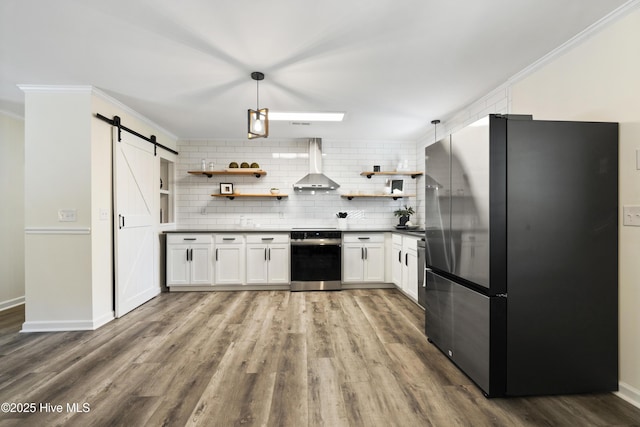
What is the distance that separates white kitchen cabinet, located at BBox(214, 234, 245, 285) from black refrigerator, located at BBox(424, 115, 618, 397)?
11.0 feet

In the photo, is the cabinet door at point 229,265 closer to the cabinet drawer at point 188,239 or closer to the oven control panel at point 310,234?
the cabinet drawer at point 188,239

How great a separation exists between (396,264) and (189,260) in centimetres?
307

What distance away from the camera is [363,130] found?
4523 mm

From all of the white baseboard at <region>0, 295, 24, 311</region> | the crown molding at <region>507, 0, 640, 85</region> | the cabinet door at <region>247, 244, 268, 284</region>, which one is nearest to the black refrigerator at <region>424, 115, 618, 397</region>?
the crown molding at <region>507, 0, 640, 85</region>

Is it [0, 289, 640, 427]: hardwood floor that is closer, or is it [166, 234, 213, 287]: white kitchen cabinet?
[0, 289, 640, 427]: hardwood floor

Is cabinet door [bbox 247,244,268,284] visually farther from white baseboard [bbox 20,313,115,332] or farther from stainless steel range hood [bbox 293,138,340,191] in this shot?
white baseboard [bbox 20,313,115,332]

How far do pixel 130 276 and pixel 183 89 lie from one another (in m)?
2.30

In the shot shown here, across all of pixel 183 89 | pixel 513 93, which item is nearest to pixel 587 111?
pixel 513 93

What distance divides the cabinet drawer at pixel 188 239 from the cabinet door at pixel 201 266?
79mm

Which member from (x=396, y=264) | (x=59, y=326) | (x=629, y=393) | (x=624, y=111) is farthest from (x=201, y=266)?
(x=624, y=111)

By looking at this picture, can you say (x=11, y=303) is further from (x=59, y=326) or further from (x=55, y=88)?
(x=55, y=88)

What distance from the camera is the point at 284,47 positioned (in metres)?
2.20

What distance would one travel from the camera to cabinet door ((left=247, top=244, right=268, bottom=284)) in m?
4.41

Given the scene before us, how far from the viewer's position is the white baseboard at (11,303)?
144 inches
